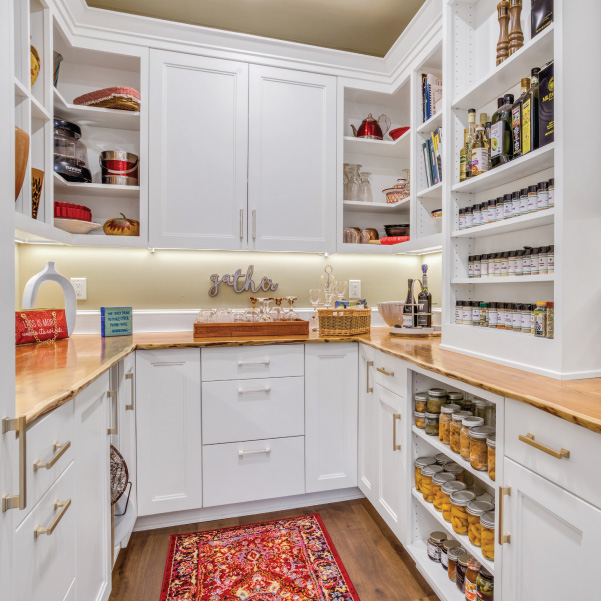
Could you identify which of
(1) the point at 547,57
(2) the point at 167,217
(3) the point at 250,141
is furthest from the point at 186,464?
(1) the point at 547,57

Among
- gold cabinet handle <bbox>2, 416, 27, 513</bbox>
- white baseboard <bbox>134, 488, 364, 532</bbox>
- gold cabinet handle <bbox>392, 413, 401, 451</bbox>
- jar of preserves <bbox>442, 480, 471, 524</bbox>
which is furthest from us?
white baseboard <bbox>134, 488, 364, 532</bbox>

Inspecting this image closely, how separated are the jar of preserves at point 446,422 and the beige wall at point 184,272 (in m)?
1.23

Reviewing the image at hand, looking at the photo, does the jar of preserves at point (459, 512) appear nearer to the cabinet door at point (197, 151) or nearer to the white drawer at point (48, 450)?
the white drawer at point (48, 450)

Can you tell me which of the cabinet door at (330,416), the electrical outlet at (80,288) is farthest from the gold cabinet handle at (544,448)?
the electrical outlet at (80,288)

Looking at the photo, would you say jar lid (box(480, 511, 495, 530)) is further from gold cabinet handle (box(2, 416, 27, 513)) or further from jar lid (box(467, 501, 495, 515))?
gold cabinet handle (box(2, 416, 27, 513))

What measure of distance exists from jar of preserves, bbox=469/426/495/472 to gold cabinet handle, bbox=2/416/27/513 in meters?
1.15

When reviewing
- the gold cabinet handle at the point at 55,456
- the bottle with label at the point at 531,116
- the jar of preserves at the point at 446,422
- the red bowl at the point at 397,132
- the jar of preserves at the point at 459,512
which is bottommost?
the jar of preserves at the point at 459,512

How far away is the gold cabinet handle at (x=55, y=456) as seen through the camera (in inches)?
31.9

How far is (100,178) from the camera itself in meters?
2.27

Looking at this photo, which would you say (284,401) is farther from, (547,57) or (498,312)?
(547,57)

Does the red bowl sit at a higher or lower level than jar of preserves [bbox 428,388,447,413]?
higher

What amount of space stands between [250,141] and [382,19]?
1.04m

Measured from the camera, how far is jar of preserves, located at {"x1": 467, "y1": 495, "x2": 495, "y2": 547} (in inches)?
48.0

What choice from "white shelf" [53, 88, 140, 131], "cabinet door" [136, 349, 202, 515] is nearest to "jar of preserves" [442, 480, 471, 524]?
"cabinet door" [136, 349, 202, 515]
